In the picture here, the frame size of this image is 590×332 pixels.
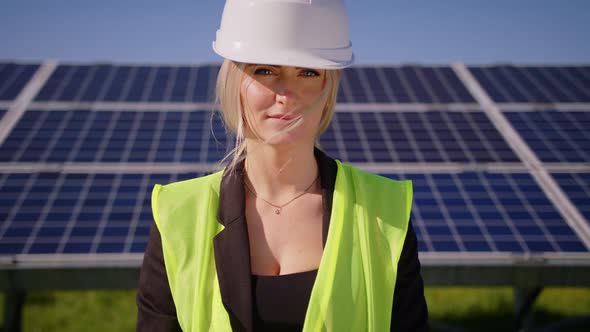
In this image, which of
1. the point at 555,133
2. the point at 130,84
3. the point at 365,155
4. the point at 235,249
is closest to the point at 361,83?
the point at 365,155

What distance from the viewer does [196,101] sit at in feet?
26.7

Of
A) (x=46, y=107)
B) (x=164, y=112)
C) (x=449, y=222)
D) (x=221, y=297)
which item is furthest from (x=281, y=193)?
(x=46, y=107)

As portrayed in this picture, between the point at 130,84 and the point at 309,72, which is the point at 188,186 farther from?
the point at 130,84

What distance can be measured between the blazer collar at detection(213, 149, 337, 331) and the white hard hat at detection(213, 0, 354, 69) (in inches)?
22.2

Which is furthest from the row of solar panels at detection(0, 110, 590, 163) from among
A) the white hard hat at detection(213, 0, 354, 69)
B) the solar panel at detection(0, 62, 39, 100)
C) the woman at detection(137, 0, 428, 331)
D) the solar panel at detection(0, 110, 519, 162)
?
the white hard hat at detection(213, 0, 354, 69)

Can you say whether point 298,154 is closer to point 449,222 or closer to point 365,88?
point 449,222

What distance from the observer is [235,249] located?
208cm

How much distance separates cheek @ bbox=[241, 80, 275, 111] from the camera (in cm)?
196

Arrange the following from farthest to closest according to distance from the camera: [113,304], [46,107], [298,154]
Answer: [113,304] → [46,107] → [298,154]

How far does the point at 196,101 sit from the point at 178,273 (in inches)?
250

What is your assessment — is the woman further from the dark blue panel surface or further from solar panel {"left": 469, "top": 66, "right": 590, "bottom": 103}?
solar panel {"left": 469, "top": 66, "right": 590, "bottom": 103}

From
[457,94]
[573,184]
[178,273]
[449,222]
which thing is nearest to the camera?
[178,273]

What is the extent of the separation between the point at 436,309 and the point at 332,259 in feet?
30.5

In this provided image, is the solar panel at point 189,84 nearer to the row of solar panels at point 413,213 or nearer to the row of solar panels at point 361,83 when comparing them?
the row of solar panels at point 361,83
